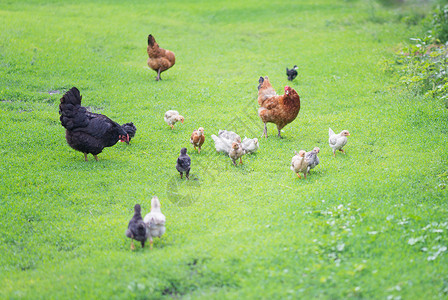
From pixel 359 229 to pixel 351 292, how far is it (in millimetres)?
1616

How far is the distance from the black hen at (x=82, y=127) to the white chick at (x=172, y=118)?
7.20 feet

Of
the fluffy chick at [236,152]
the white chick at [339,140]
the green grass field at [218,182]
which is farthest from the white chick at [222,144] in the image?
the white chick at [339,140]

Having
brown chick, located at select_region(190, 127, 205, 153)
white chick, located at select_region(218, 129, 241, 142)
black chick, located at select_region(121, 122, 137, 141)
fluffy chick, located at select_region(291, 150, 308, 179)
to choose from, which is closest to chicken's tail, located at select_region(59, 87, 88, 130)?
black chick, located at select_region(121, 122, 137, 141)

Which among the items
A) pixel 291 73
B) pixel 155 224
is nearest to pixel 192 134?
pixel 155 224

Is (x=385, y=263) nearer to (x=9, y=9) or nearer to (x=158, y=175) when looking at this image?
(x=158, y=175)

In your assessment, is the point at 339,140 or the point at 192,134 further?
the point at 192,134

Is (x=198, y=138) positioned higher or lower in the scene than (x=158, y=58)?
lower

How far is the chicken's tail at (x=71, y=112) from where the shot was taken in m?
10.6

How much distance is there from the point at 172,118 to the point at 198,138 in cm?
183

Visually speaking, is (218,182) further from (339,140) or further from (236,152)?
(339,140)

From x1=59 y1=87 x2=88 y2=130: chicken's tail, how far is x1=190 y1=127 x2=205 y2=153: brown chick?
8.98 ft

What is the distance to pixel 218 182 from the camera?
405 inches

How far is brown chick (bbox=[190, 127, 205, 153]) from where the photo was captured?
1148 centimetres

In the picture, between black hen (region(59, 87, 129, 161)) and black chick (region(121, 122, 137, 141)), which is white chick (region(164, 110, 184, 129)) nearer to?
black chick (region(121, 122, 137, 141))
